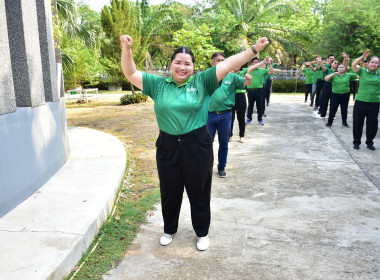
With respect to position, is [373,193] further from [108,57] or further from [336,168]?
[108,57]

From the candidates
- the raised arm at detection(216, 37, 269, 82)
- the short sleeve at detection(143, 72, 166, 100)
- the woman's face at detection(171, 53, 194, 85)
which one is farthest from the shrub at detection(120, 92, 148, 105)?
the raised arm at detection(216, 37, 269, 82)

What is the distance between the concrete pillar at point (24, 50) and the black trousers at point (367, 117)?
6.25 meters

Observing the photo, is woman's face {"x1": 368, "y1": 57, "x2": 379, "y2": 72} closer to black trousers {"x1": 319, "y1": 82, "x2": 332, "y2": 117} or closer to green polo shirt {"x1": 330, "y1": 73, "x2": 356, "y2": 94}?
green polo shirt {"x1": 330, "y1": 73, "x2": 356, "y2": 94}

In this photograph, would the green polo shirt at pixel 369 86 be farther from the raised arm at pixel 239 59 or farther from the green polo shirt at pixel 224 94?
the raised arm at pixel 239 59

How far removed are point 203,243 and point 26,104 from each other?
292 centimetres

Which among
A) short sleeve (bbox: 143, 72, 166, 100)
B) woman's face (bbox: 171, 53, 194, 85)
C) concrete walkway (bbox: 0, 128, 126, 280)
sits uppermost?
woman's face (bbox: 171, 53, 194, 85)

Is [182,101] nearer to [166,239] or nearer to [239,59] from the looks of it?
[239,59]

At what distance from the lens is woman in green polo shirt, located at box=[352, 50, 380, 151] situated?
7020 mm

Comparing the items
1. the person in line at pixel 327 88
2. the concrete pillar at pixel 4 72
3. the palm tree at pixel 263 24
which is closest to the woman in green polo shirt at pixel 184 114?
the concrete pillar at pixel 4 72

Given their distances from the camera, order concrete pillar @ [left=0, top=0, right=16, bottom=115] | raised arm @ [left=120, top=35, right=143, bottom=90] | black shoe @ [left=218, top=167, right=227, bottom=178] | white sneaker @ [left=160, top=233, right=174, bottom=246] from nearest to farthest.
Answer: raised arm @ [left=120, top=35, right=143, bottom=90]
white sneaker @ [left=160, top=233, right=174, bottom=246]
concrete pillar @ [left=0, top=0, right=16, bottom=115]
black shoe @ [left=218, top=167, right=227, bottom=178]

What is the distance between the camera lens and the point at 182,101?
2975 millimetres

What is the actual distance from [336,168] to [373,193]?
4.05 feet

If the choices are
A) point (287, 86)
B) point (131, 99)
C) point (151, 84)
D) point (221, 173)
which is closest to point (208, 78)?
point (151, 84)

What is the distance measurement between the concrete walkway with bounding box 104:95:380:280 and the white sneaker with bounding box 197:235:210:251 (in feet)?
0.16
